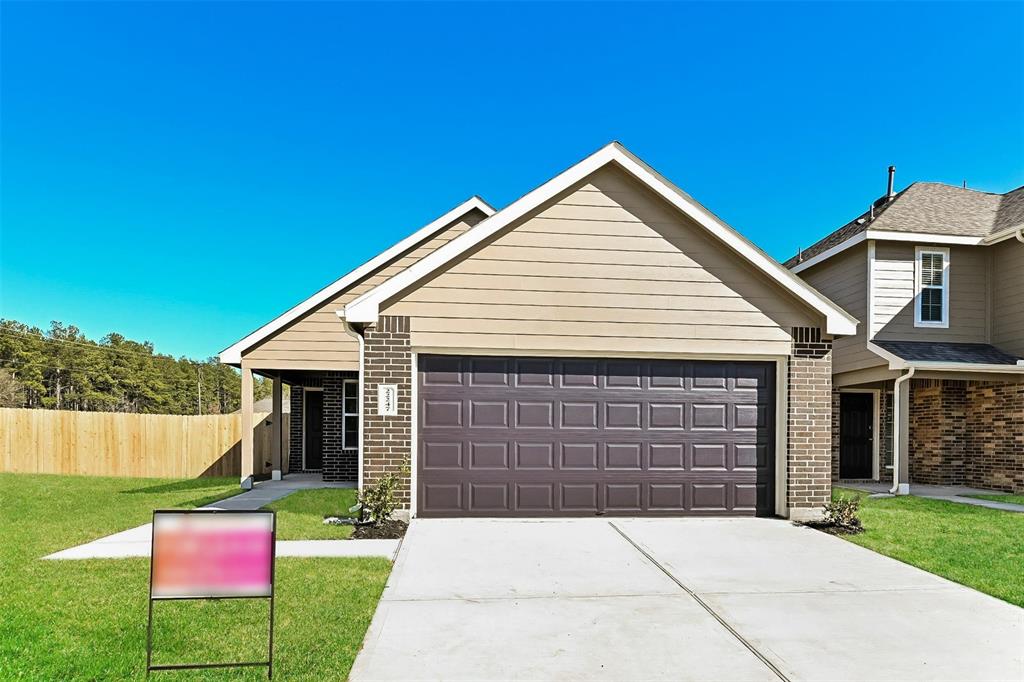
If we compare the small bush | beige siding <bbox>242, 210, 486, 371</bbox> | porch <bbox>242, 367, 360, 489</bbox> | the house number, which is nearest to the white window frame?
the small bush

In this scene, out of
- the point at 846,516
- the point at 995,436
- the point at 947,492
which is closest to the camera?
the point at 846,516

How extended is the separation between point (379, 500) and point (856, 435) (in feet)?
42.4

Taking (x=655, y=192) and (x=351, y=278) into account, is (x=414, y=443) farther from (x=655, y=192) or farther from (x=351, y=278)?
(x=351, y=278)

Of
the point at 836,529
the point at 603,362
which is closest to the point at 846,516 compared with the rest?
the point at 836,529

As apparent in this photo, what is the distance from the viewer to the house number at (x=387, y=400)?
837 cm

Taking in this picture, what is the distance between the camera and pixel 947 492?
12977mm

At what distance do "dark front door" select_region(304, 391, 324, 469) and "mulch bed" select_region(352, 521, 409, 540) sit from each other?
876 cm

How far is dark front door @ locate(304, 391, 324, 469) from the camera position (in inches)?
634

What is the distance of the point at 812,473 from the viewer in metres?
8.85

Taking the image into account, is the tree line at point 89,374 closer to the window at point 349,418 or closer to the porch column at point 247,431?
the window at point 349,418

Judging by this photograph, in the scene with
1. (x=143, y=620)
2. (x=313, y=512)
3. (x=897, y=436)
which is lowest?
(x=313, y=512)

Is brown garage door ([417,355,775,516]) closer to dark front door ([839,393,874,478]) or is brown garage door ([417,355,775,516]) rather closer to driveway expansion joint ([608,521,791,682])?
driveway expansion joint ([608,521,791,682])

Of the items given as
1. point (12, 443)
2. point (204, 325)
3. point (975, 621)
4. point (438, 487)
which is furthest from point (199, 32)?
point (204, 325)

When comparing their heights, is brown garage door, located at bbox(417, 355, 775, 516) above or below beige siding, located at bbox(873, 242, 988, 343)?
below
